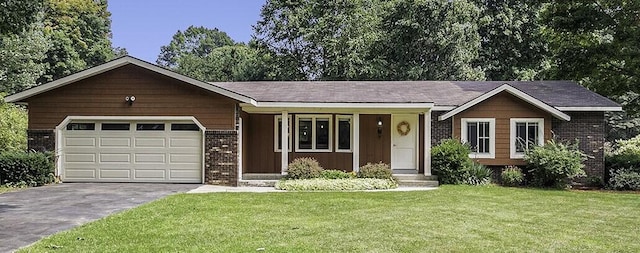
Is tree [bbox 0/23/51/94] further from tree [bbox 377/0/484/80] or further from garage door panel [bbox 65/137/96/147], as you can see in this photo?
tree [bbox 377/0/484/80]

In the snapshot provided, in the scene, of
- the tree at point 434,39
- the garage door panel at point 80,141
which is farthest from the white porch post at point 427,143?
the tree at point 434,39

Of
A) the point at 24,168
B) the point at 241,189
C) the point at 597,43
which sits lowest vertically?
the point at 241,189

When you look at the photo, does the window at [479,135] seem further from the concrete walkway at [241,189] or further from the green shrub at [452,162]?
the concrete walkway at [241,189]

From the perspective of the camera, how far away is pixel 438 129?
622 inches

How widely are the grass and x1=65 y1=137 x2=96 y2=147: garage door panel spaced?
185 inches

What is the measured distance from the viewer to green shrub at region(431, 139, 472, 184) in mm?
14648

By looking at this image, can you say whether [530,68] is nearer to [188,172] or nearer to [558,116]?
[558,116]

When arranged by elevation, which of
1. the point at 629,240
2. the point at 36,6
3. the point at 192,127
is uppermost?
the point at 36,6

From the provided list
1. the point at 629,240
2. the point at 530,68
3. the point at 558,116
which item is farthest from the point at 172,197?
the point at 530,68

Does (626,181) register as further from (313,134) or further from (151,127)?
(151,127)

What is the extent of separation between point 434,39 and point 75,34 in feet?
92.2

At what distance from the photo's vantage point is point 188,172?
1470 centimetres

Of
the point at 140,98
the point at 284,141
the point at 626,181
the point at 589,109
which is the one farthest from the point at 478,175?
the point at 140,98

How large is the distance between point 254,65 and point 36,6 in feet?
79.7
